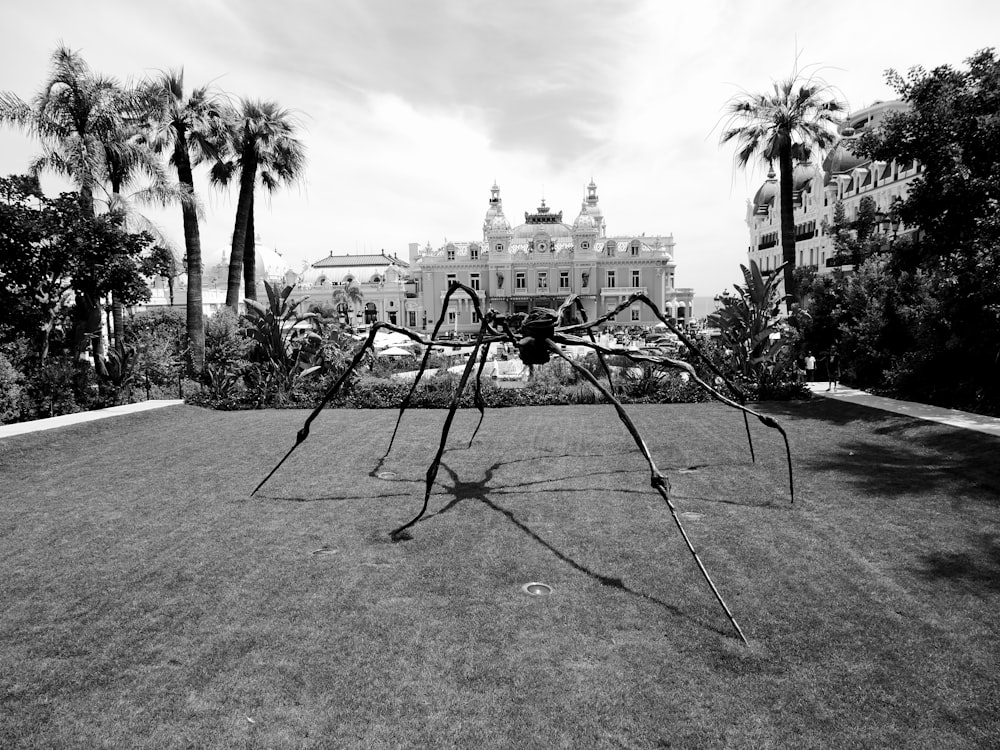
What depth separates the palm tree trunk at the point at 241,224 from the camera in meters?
24.2

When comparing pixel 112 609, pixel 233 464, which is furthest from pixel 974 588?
pixel 233 464

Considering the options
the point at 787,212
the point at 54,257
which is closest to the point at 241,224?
the point at 54,257

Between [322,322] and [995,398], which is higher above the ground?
[322,322]

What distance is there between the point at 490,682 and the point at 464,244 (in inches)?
3006

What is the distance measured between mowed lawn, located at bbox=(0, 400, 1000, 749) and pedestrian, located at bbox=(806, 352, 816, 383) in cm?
976

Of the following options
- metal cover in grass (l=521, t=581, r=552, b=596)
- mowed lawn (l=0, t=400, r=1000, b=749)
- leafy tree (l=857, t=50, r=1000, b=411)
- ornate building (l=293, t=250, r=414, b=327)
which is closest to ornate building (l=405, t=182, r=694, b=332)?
ornate building (l=293, t=250, r=414, b=327)

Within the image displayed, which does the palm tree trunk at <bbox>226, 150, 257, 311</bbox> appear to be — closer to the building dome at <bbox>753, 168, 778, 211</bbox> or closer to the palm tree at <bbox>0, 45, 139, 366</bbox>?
the palm tree at <bbox>0, 45, 139, 366</bbox>

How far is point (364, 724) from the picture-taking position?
346 cm

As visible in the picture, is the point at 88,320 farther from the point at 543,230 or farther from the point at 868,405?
the point at 543,230

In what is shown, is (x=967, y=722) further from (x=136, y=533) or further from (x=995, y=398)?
(x=995, y=398)

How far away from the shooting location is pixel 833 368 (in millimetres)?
20062

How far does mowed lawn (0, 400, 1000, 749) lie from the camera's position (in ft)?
11.4

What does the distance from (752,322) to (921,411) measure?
4.91 m

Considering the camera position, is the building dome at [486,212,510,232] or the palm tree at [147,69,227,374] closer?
the palm tree at [147,69,227,374]
